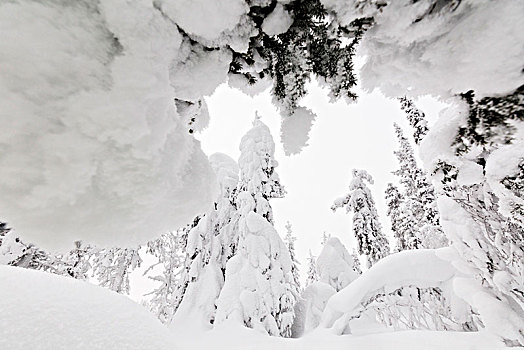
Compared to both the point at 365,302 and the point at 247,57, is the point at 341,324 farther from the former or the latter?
the point at 247,57

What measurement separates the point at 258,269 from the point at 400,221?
13.4 metres

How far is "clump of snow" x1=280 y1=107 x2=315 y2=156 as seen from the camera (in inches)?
69.6

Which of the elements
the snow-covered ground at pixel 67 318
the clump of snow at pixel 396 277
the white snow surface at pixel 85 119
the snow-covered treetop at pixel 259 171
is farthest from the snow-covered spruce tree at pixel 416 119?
the white snow surface at pixel 85 119

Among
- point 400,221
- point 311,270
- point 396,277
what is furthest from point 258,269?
point 311,270

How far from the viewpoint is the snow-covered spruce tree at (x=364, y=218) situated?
1809 cm

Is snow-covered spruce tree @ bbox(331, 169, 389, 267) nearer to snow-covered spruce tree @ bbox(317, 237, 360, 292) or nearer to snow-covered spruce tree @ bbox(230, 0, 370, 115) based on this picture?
snow-covered spruce tree @ bbox(317, 237, 360, 292)

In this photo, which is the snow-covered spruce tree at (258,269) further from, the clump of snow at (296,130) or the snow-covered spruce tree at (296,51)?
the snow-covered spruce tree at (296,51)

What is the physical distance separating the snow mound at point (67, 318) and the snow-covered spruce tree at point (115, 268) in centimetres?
1268

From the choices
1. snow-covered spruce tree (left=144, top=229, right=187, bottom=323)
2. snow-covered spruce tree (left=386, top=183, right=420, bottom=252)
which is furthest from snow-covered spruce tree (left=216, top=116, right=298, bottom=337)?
snow-covered spruce tree (left=386, top=183, right=420, bottom=252)

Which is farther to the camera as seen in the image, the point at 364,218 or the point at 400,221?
the point at 400,221

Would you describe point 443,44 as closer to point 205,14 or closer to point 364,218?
point 205,14

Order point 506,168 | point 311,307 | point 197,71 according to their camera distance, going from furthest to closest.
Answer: point 311,307
point 506,168
point 197,71

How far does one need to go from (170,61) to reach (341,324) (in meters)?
7.24

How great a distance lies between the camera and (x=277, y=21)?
1.38 meters
